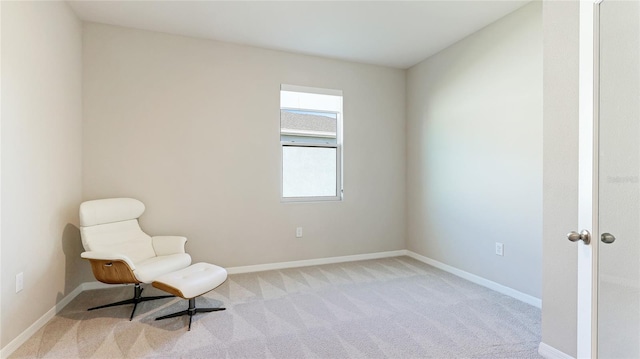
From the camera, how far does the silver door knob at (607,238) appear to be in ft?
4.16

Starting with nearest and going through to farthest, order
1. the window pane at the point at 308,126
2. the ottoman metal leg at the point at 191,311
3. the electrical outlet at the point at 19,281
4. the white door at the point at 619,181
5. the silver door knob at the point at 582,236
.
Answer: the white door at the point at 619,181, the silver door knob at the point at 582,236, the electrical outlet at the point at 19,281, the ottoman metal leg at the point at 191,311, the window pane at the point at 308,126

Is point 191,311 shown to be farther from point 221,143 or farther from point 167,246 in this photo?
point 221,143

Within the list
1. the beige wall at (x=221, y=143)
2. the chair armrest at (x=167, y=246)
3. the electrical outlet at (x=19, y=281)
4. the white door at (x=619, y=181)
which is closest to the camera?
the white door at (x=619, y=181)

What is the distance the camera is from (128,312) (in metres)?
2.60

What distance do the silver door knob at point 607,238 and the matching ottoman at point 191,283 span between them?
2433 millimetres

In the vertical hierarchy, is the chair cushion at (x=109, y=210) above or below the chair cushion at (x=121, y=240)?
above

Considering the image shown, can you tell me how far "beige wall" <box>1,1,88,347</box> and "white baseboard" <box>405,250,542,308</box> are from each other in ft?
12.9

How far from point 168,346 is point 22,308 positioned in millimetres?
1077

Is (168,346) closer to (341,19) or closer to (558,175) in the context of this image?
(558,175)

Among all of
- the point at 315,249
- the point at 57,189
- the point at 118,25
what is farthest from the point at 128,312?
the point at 118,25

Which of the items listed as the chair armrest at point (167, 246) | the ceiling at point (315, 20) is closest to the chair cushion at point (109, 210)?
the chair armrest at point (167, 246)

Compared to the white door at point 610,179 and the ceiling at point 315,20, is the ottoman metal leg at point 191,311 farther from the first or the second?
the ceiling at point 315,20

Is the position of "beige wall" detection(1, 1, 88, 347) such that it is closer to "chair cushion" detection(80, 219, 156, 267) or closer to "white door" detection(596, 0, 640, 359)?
"chair cushion" detection(80, 219, 156, 267)

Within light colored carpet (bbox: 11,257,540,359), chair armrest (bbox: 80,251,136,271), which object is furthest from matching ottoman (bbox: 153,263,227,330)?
chair armrest (bbox: 80,251,136,271)
